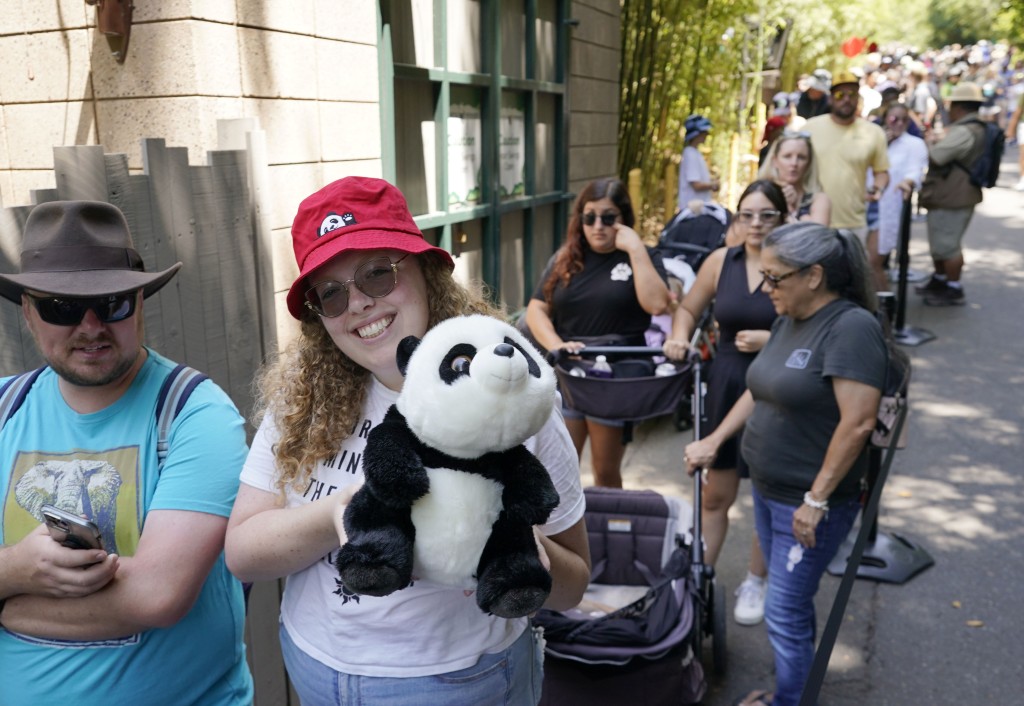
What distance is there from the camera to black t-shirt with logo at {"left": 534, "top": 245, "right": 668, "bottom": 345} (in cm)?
456

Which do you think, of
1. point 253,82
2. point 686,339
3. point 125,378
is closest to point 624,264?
point 686,339

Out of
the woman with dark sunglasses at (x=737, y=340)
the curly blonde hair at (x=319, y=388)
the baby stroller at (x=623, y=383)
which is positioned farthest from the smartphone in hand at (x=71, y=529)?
the woman with dark sunglasses at (x=737, y=340)

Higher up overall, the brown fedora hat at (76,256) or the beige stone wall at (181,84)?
the beige stone wall at (181,84)

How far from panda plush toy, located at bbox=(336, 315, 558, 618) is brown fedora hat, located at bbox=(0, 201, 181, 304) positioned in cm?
84

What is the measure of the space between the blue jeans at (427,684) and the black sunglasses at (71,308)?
0.79m

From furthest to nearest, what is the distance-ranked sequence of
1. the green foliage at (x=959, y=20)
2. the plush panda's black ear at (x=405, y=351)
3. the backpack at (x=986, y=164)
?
the green foliage at (x=959, y=20) < the backpack at (x=986, y=164) < the plush panda's black ear at (x=405, y=351)

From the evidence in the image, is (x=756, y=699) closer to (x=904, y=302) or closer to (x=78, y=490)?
(x=78, y=490)

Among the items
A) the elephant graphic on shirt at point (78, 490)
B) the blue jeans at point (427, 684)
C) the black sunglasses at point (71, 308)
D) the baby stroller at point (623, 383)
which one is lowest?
the baby stroller at point (623, 383)

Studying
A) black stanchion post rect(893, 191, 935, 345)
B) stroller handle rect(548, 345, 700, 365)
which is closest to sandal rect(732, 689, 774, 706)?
stroller handle rect(548, 345, 700, 365)

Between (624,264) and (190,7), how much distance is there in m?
2.32

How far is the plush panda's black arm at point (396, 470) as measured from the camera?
4.43 feet

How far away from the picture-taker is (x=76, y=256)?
192 cm

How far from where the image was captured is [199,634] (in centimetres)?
201

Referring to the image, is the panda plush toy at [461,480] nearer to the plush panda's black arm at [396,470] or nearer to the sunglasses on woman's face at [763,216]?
the plush panda's black arm at [396,470]
